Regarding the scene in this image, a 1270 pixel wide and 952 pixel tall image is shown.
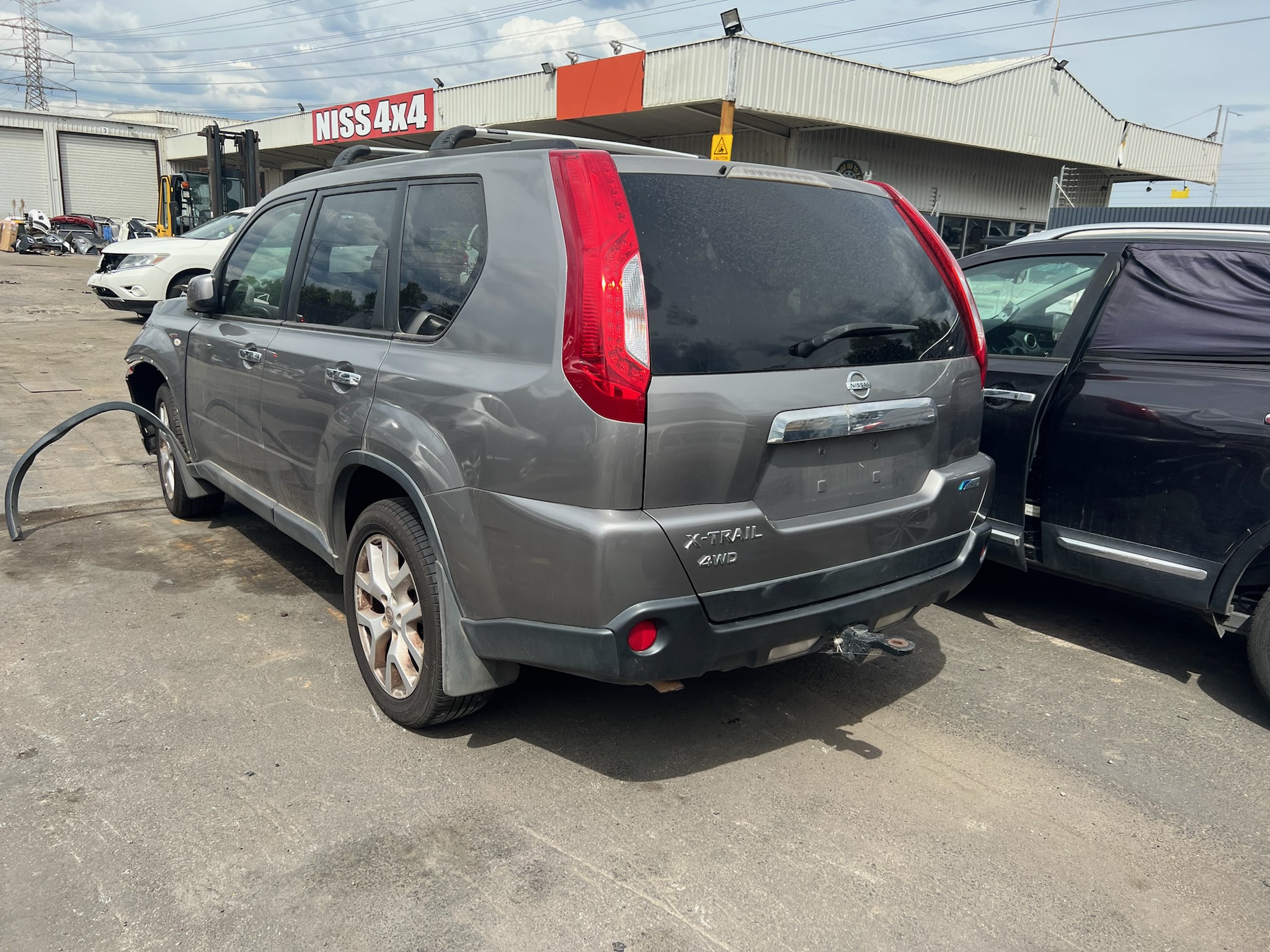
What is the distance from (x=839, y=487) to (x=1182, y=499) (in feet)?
5.62

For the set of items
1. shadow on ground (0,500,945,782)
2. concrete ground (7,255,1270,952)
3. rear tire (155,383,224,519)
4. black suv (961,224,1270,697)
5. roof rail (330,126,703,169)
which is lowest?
concrete ground (7,255,1270,952)

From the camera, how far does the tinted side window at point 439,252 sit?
115 inches

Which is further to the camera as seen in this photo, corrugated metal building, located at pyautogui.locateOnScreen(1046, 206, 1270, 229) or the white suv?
corrugated metal building, located at pyautogui.locateOnScreen(1046, 206, 1270, 229)

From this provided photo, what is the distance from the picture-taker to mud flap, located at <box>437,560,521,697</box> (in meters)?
2.93

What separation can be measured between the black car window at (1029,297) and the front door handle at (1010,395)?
0.27 metres

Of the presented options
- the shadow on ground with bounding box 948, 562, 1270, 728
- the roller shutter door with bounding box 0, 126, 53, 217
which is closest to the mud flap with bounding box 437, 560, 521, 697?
the shadow on ground with bounding box 948, 562, 1270, 728

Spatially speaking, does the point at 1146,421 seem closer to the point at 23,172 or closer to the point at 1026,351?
the point at 1026,351

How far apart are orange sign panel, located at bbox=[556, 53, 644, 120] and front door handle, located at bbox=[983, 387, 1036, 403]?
14.9 meters

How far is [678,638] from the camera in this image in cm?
257

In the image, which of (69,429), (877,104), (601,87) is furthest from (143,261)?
(877,104)

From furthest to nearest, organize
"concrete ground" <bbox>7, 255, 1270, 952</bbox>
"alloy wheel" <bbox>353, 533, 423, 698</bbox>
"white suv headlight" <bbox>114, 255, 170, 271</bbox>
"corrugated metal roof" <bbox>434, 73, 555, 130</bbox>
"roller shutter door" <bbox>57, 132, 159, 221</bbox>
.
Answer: "roller shutter door" <bbox>57, 132, 159, 221</bbox> < "corrugated metal roof" <bbox>434, 73, 555, 130</bbox> < "white suv headlight" <bbox>114, 255, 170, 271</bbox> < "alloy wheel" <bbox>353, 533, 423, 698</bbox> < "concrete ground" <bbox>7, 255, 1270, 952</bbox>

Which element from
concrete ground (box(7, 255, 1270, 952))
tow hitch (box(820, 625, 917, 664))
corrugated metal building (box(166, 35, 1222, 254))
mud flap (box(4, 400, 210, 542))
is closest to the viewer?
concrete ground (box(7, 255, 1270, 952))

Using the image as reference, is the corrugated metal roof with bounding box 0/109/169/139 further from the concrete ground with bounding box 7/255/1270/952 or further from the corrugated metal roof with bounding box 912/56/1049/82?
the concrete ground with bounding box 7/255/1270/952

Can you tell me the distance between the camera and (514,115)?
20734 mm
